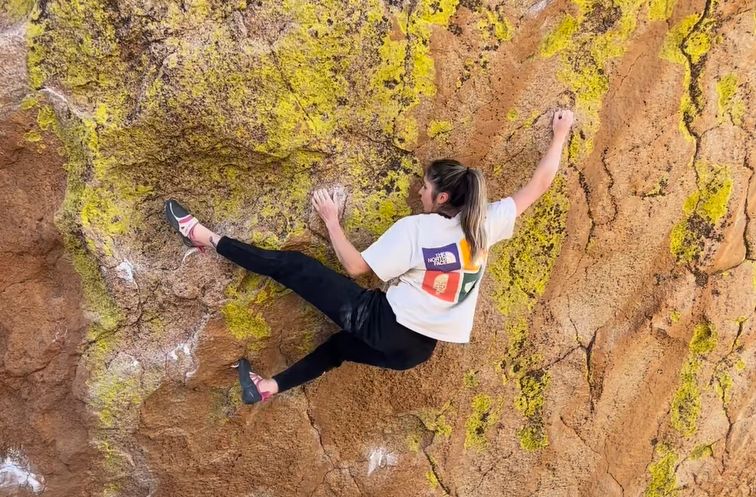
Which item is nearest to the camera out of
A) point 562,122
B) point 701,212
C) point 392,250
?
point 392,250

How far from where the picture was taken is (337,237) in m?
2.02

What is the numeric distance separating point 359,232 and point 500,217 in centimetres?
46

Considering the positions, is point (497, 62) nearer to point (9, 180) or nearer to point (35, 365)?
point (9, 180)

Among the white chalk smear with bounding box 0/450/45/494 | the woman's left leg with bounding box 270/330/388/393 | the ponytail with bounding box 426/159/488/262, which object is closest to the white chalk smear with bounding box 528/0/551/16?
the ponytail with bounding box 426/159/488/262

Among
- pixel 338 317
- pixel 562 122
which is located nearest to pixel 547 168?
pixel 562 122

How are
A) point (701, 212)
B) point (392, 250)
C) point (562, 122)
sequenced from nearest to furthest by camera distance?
point (392, 250) < point (562, 122) < point (701, 212)

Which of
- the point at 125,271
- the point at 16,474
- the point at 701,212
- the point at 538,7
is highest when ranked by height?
the point at 538,7

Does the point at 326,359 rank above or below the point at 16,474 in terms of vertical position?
above

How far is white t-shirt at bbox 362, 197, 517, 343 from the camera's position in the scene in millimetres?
2016

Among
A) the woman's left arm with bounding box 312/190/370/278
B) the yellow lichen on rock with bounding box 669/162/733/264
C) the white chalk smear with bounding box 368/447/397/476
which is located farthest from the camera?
the white chalk smear with bounding box 368/447/397/476

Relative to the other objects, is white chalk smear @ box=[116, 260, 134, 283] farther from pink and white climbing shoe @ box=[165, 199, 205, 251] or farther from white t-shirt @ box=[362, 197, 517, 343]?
white t-shirt @ box=[362, 197, 517, 343]

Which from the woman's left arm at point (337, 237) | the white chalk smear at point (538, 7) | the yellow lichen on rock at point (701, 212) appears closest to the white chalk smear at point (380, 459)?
the woman's left arm at point (337, 237)

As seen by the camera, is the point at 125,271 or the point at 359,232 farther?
the point at 359,232

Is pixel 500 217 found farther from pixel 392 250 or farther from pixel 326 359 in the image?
pixel 326 359
